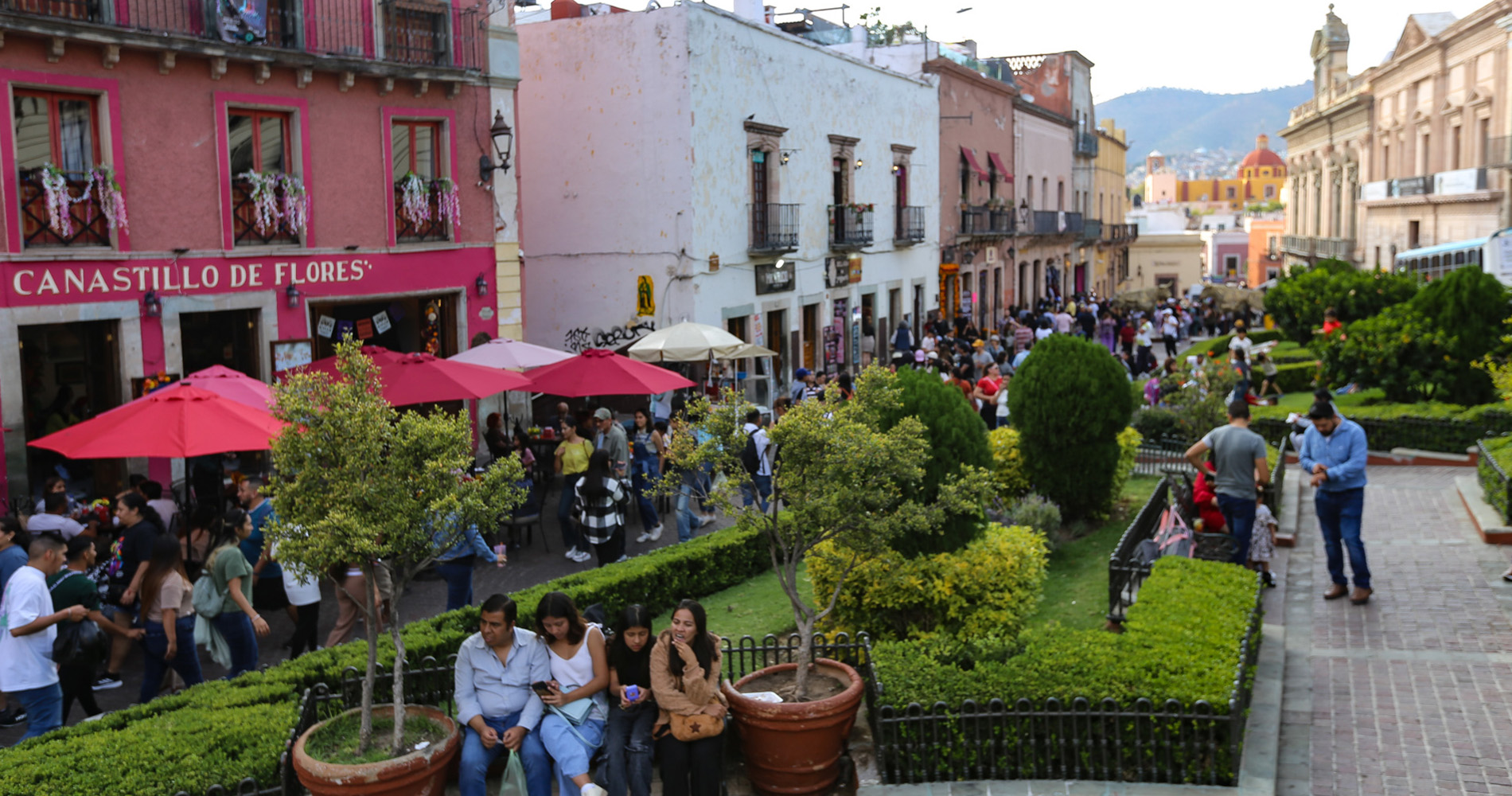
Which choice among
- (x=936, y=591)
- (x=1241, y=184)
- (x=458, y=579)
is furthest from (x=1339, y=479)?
(x=1241, y=184)

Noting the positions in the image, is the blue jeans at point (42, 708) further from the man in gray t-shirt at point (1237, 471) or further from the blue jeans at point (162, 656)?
the man in gray t-shirt at point (1237, 471)

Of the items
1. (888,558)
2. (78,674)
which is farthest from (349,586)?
(888,558)

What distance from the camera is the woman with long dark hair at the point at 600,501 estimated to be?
1080 cm

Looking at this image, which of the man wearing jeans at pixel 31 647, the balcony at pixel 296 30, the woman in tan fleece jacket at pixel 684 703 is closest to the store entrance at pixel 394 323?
the balcony at pixel 296 30

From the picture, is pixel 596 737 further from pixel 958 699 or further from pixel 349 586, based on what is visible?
pixel 349 586

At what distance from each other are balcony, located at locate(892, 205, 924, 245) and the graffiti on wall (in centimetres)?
1105

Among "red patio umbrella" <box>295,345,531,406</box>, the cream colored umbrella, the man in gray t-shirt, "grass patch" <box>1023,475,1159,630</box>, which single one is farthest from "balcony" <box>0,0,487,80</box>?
the man in gray t-shirt

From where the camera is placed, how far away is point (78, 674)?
7793 millimetres

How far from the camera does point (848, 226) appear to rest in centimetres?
2662

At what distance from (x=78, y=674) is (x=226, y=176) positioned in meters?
7.97

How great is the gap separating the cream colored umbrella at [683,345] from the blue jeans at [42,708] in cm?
962

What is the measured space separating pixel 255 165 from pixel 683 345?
5713mm

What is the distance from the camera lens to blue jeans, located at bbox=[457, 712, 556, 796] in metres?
6.19

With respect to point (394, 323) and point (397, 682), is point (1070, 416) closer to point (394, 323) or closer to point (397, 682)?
point (397, 682)
